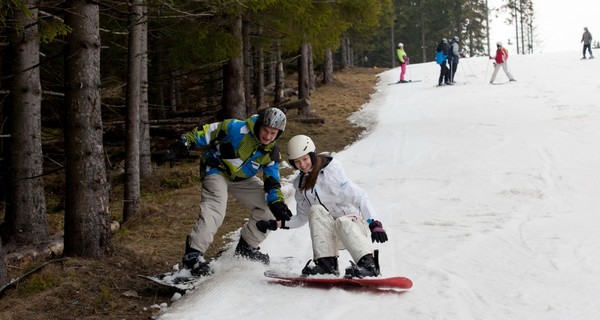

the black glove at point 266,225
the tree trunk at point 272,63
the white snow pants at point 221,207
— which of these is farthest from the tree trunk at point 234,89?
the black glove at point 266,225

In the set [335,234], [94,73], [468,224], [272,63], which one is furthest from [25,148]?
[272,63]

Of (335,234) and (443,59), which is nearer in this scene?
(335,234)

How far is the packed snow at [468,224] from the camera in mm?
5547

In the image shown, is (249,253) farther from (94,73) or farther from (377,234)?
(94,73)

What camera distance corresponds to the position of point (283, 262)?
284 inches

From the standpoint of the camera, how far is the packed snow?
555cm

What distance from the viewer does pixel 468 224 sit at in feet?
29.3

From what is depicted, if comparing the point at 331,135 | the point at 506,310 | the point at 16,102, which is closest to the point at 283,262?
the point at 506,310

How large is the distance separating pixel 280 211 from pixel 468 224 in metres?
3.67

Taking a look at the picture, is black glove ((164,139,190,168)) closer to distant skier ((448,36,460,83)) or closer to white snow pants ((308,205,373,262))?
white snow pants ((308,205,373,262))

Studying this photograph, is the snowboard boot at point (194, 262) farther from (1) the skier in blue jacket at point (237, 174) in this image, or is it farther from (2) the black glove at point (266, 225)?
(2) the black glove at point (266, 225)

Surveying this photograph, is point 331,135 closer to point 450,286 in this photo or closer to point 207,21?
point 207,21

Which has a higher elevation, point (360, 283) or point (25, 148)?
point (25, 148)

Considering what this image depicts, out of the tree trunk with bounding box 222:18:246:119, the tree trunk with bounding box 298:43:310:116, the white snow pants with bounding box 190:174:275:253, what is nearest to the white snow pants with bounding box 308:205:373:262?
the white snow pants with bounding box 190:174:275:253
